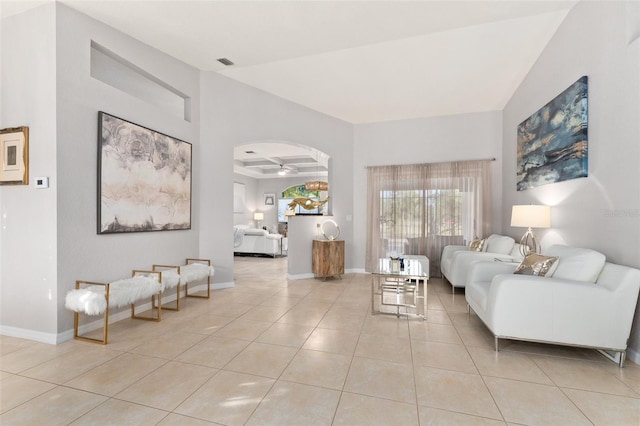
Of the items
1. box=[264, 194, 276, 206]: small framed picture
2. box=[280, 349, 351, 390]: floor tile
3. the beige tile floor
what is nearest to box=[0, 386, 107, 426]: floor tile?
the beige tile floor

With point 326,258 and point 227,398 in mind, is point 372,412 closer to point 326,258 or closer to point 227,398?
point 227,398

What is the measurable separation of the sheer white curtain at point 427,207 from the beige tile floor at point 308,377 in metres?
2.73

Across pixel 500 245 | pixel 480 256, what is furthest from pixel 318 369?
pixel 500 245

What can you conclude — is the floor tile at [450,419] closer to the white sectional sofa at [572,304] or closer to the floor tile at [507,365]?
Result: the floor tile at [507,365]

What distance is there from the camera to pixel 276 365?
7.59 ft

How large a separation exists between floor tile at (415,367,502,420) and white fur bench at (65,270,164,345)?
2728 millimetres

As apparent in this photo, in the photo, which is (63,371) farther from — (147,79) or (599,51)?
(599,51)

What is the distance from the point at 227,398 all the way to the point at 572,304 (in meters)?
2.69

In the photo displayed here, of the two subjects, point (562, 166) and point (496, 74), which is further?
point (496, 74)

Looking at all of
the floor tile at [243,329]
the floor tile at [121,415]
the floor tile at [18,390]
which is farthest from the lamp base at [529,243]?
the floor tile at [18,390]

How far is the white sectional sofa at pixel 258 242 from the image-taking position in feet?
28.2

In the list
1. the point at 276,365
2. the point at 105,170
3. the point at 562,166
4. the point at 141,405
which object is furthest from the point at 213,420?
the point at 562,166

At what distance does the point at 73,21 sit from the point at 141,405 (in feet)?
11.8

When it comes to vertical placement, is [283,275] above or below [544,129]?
below
